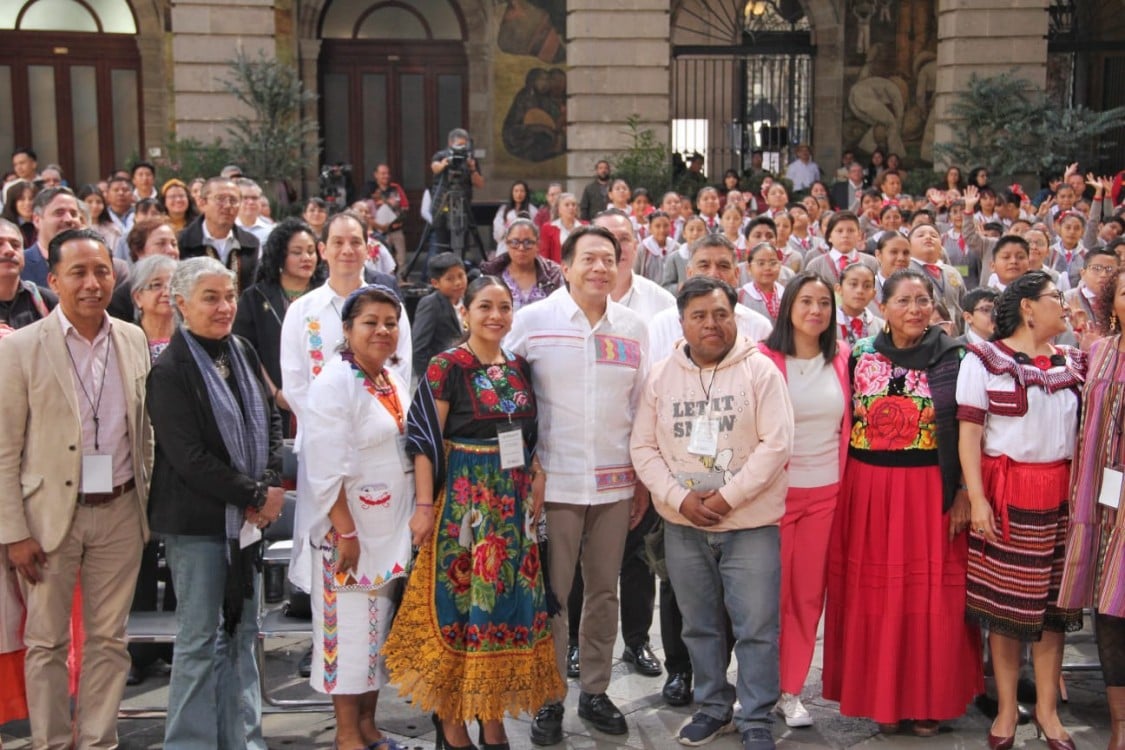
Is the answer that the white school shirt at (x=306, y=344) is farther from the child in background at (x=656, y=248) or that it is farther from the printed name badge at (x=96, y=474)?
the child in background at (x=656, y=248)

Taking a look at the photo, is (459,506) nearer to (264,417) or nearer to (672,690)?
(264,417)

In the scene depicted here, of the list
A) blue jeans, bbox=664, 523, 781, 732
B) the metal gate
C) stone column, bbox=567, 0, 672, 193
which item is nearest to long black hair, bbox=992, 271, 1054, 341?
blue jeans, bbox=664, 523, 781, 732

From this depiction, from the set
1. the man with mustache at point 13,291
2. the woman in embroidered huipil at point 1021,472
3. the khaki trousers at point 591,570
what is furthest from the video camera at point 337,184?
the woman in embroidered huipil at point 1021,472

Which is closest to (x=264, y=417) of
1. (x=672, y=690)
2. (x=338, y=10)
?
(x=672, y=690)

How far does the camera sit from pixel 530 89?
67.6ft

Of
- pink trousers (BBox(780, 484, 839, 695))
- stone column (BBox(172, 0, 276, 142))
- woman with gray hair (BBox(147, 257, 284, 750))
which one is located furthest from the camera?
stone column (BBox(172, 0, 276, 142))

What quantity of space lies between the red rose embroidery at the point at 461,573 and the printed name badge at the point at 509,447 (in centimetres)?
38

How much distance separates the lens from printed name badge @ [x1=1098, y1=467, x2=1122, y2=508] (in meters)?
4.80

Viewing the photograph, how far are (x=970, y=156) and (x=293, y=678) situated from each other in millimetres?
15017

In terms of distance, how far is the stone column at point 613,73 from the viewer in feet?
60.3

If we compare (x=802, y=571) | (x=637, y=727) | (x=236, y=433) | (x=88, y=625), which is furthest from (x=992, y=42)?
(x=88, y=625)

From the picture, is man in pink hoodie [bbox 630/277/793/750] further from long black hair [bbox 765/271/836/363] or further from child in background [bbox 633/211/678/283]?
child in background [bbox 633/211/678/283]

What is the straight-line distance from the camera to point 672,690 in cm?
554

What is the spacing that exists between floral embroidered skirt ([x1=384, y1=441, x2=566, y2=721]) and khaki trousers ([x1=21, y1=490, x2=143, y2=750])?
1.02 meters
